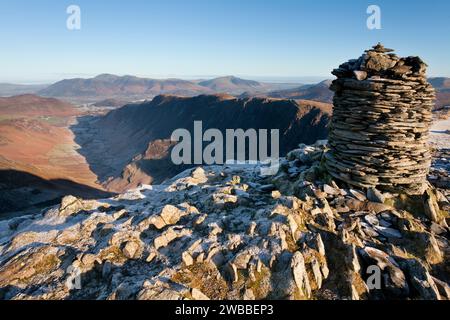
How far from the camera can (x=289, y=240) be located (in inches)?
266

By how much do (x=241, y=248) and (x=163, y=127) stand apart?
291 ft

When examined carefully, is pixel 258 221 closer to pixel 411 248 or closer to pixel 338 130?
pixel 411 248

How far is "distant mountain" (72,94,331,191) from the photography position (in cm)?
5909

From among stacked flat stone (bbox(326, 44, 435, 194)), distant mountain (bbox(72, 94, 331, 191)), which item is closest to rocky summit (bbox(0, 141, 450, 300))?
stacked flat stone (bbox(326, 44, 435, 194))

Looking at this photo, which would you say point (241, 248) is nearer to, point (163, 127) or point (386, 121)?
point (386, 121)

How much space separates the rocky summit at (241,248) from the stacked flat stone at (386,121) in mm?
516

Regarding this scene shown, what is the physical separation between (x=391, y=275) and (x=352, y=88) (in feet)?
17.5

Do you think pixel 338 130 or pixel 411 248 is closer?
pixel 411 248

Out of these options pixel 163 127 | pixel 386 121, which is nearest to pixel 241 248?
pixel 386 121

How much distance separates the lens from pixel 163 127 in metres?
92.4

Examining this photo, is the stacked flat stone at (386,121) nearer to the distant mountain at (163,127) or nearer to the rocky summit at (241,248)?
the rocky summit at (241,248)

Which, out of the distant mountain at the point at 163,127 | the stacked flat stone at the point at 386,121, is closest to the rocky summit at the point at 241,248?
the stacked flat stone at the point at 386,121

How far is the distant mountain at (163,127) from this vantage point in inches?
2327

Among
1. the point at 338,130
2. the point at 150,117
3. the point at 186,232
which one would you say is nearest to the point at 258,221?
the point at 186,232
